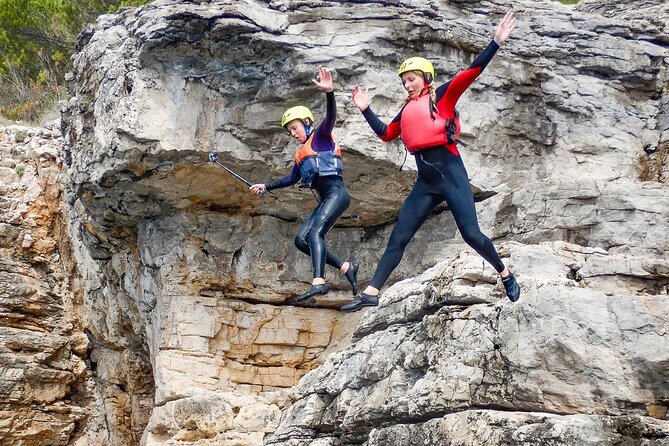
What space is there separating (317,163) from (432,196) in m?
1.83

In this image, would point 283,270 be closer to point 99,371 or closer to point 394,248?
point 99,371

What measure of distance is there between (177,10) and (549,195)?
5.17 metres

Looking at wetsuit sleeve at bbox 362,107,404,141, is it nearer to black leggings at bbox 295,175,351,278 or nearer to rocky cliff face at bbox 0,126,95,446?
black leggings at bbox 295,175,351,278

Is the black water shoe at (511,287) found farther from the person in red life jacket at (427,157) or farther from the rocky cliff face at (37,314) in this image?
the rocky cliff face at (37,314)

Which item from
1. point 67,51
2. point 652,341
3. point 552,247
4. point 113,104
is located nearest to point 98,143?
point 113,104

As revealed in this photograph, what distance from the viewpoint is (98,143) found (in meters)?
13.0

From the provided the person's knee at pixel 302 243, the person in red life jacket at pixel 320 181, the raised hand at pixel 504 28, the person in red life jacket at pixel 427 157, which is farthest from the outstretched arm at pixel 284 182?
the raised hand at pixel 504 28

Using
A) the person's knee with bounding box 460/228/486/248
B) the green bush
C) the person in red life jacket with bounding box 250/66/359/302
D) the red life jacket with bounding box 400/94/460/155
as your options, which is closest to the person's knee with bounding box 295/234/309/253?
the person in red life jacket with bounding box 250/66/359/302

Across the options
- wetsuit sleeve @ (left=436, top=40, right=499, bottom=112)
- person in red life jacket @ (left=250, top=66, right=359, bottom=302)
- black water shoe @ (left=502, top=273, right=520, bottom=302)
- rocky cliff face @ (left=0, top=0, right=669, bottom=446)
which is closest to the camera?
black water shoe @ (left=502, top=273, right=520, bottom=302)

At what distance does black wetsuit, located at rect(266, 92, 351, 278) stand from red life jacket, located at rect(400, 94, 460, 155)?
0.99 m

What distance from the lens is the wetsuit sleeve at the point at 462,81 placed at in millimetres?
7871

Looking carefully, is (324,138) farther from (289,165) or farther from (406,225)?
(289,165)

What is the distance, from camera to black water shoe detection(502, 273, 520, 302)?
7.63 metres

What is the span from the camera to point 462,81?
8.12 m
